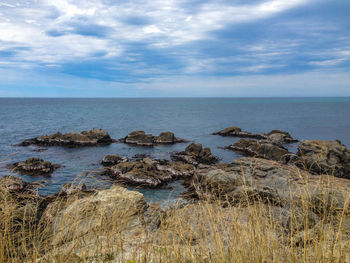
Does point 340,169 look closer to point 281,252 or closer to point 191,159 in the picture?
point 191,159

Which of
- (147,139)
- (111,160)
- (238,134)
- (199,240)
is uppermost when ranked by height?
(199,240)

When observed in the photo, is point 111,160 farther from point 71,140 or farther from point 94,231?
point 94,231

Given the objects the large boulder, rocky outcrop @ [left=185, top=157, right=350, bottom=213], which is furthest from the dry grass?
rocky outcrop @ [left=185, top=157, right=350, bottom=213]

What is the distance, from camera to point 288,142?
48.8m

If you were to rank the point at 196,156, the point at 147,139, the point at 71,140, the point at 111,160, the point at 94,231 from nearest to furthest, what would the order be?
the point at 94,231 → the point at 111,160 → the point at 196,156 → the point at 71,140 → the point at 147,139

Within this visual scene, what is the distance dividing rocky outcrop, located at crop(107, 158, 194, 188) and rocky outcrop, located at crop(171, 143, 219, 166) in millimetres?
4720

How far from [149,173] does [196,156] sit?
10365 millimetres

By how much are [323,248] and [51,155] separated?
36407mm

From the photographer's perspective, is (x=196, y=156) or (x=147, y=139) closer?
(x=196, y=156)

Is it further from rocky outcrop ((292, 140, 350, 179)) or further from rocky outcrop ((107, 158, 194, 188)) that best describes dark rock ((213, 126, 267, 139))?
rocky outcrop ((107, 158, 194, 188))

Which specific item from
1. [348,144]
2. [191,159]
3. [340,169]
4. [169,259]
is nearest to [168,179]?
[191,159]

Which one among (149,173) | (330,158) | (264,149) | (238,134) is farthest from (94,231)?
(238,134)

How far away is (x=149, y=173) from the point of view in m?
24.1

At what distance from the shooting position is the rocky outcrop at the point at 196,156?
3189 cm
